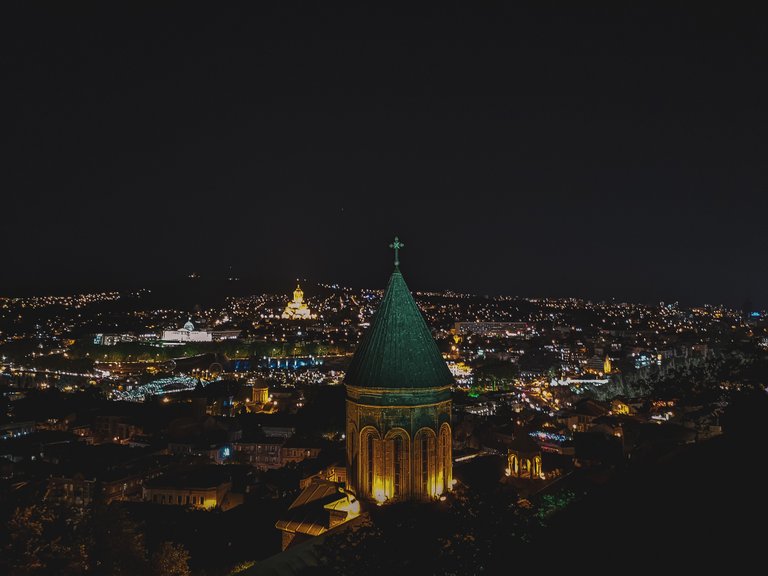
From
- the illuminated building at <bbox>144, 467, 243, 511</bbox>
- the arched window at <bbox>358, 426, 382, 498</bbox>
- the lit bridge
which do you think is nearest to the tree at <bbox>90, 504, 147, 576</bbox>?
the arched window at <bbox>358, 426, 382, 498</bbox>

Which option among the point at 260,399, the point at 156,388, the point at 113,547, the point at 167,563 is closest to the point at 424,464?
the point at 113,547

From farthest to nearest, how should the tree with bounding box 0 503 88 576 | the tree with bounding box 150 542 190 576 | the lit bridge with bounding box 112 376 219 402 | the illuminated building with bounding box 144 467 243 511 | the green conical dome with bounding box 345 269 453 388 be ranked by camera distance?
the lit bridge with bounding box 112 376 219 402, the illuminated building with bounding box 144 467 243 511, the tree with bounding box 150 542 190 576, the green conical dome with bounding box 345 269 453 388, the tree with bounding box 0 503 88 576

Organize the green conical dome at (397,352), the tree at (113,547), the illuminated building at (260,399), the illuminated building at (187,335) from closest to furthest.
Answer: the green conical dome at (397,352), the tree at (113,547), the illuminated building at (260,399), the illuminated building at (187,335)

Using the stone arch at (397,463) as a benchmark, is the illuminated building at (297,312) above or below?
below

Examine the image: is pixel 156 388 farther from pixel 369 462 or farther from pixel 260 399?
pixel 369 462

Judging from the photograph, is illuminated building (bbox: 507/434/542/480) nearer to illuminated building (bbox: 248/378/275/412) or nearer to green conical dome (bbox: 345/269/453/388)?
green conical dome (bbox: 345/269/453/388)

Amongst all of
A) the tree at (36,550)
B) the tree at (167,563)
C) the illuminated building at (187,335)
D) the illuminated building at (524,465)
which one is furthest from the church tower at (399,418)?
the illuminated building at (187,335)

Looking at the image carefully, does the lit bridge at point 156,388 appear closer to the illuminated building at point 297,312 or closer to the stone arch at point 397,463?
the stone arch at point 397,463
